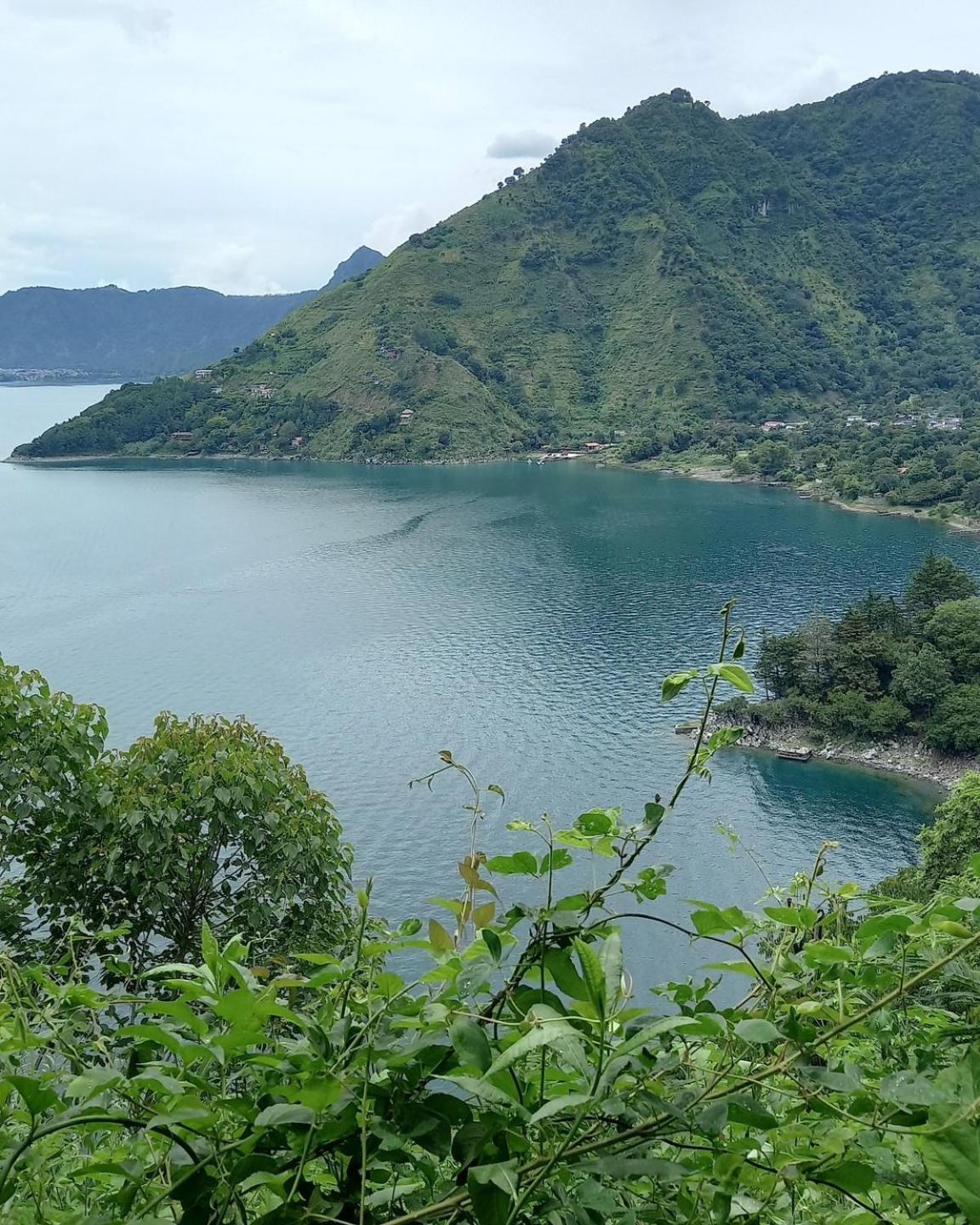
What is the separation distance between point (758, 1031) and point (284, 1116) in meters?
0.33

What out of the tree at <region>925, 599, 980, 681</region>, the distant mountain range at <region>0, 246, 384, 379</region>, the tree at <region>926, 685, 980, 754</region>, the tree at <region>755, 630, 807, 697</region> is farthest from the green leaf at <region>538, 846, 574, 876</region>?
the distant mountain range at <region>0, 246, 384, 379</region>

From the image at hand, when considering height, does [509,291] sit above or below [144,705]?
above

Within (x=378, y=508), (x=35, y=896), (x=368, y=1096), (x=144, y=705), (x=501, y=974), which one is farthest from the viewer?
(x=378, y=508)

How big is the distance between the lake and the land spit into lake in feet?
1.75

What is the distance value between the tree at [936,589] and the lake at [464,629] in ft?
14.2

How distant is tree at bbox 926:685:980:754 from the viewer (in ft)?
66.2

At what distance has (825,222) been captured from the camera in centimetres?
9550

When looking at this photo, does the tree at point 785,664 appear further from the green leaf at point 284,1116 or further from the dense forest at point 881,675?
the green leaf at point 284,1116

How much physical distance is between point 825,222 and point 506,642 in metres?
84.6

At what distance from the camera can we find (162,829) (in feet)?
15.0

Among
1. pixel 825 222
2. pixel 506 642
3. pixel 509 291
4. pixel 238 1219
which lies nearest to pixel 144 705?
pixel 506 642

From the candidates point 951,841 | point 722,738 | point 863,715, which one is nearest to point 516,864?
point 722,738

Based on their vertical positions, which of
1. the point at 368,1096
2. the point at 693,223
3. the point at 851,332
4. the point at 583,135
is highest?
the point at 583,135

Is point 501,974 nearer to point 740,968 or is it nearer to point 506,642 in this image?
point 740,968
